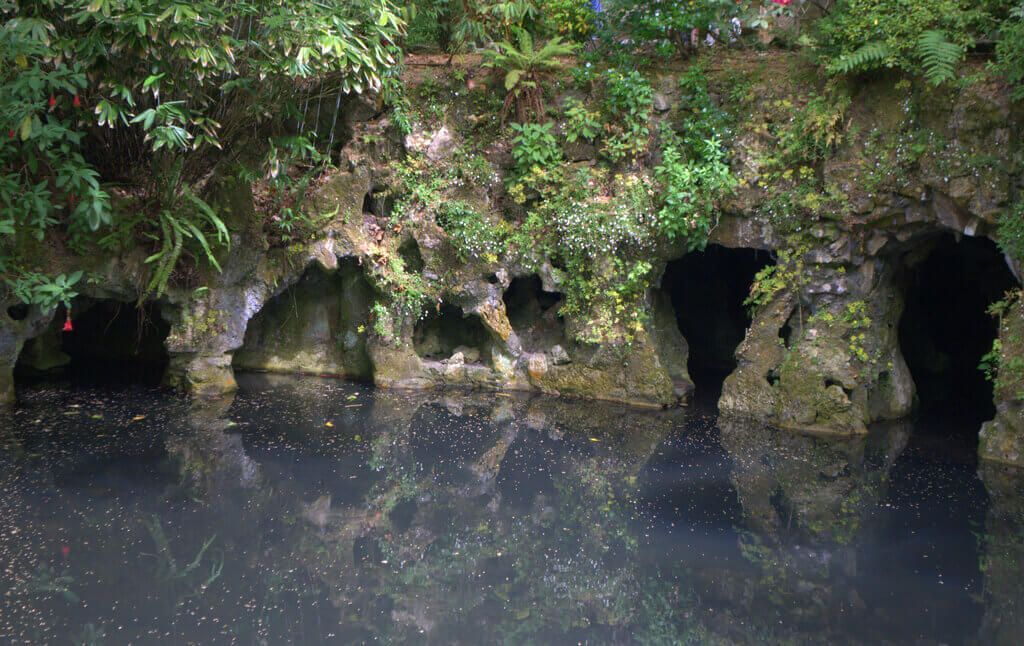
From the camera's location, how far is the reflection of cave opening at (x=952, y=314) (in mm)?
12414

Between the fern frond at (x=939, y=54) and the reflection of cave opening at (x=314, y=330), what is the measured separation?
7661mm

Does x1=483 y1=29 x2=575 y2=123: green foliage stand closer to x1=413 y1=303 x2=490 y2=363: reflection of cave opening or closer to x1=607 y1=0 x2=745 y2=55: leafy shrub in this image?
x1=607 y1=0 x2=745 y2=55: leafy shrub

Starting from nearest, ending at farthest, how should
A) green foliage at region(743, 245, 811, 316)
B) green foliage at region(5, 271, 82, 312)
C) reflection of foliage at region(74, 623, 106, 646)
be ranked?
reflection of foliage at region(74, 623, 106, 646) → green foliage at region(5, 271, 82, 312) → green foliage at region(743, 245, 811, 316)

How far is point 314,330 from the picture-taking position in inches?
489

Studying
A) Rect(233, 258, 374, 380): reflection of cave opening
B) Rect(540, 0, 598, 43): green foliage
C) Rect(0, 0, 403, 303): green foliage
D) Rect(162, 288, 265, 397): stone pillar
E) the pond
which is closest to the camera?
the pond

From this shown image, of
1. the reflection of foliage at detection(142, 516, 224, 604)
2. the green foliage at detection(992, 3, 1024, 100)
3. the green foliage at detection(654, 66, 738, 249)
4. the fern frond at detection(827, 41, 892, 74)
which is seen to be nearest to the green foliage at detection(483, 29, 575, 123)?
the green foliage at detection(654, 66, 738, 249)

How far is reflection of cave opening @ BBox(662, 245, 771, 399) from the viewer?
1455 cm

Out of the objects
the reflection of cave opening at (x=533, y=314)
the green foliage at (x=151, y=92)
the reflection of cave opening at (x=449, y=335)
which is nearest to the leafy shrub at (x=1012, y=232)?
the reflection of cave opening at (x=533, y=314)

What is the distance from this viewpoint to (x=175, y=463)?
8.09 meters

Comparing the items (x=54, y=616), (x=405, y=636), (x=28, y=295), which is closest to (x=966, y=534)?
(x=405, y=636)

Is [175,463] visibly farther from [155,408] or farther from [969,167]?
[969,167]

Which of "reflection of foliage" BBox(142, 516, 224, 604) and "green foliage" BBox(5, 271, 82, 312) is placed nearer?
"reflection of foliage" BBox(142, 516, 224, 604)

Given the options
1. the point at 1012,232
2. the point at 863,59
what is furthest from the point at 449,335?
the point at 1012,232

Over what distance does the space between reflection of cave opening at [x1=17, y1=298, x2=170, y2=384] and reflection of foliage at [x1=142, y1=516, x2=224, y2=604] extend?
5.89 metres
